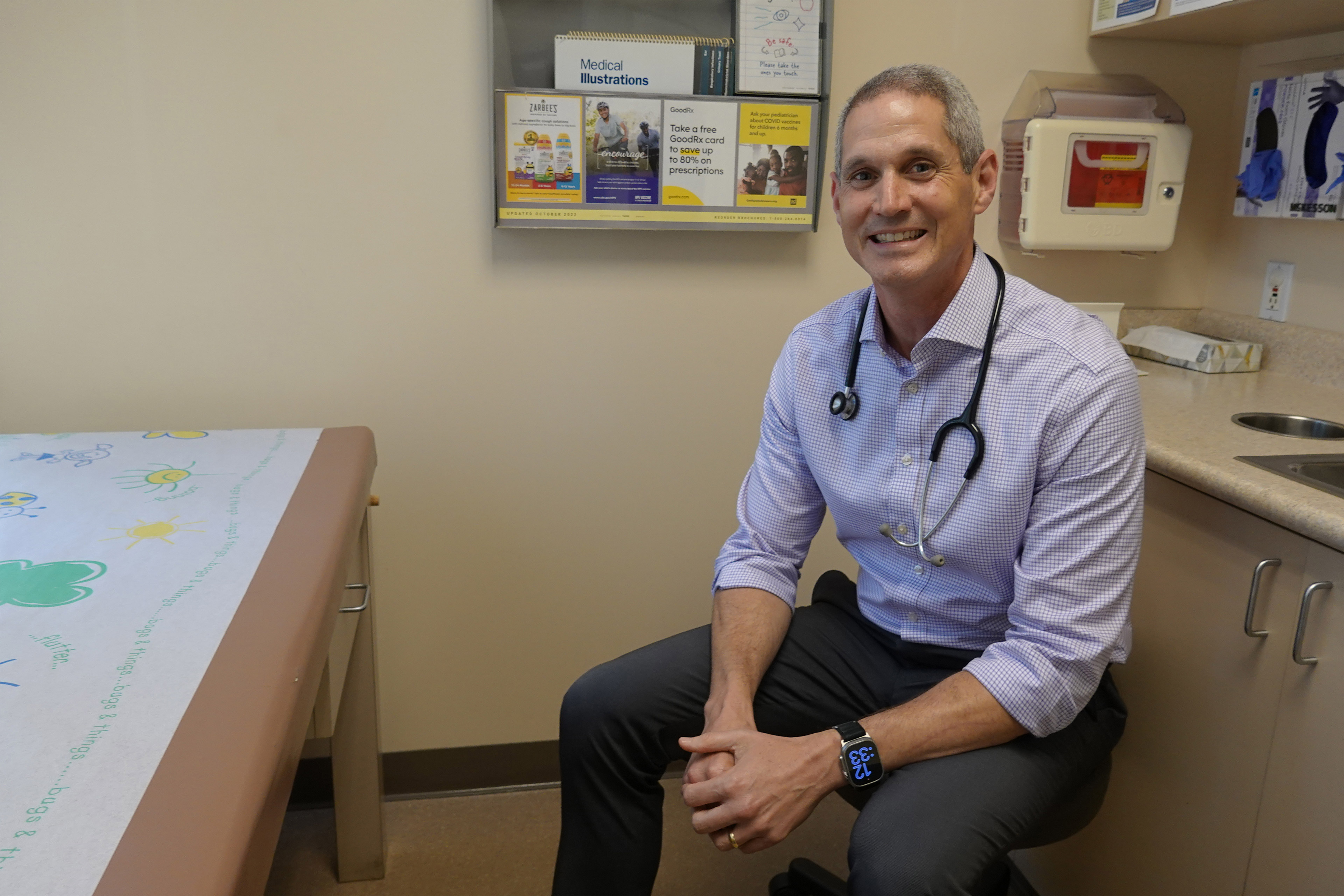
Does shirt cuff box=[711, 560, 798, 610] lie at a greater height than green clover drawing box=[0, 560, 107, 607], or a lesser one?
lesser

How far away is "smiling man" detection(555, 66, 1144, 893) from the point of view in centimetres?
125

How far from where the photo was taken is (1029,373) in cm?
131

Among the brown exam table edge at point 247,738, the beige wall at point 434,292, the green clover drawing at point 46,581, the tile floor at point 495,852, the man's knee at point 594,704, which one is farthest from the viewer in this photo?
the tile floor at point 495,852

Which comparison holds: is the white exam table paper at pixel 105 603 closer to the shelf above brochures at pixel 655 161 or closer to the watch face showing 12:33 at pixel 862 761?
the shelf above brochures at pixel 655 161

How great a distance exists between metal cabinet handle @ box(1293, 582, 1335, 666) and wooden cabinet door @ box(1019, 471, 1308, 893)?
0.03m

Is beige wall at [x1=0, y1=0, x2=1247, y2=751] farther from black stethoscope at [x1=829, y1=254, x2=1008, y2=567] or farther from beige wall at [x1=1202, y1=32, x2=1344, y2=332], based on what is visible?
black stethoscope at [x1=829, y1=254, x2=1008, y2=567]

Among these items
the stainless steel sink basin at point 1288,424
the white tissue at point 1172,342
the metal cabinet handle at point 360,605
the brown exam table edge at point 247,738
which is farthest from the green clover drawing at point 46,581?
the white tissue at point 1172,342

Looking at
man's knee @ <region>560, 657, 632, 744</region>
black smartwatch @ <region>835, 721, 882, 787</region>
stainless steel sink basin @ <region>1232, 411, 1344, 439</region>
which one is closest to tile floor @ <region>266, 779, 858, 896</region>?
man's knee @ <region>560, 657, 632, 744</region>

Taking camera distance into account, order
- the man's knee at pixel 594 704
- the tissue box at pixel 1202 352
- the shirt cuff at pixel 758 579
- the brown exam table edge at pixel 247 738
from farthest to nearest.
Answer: the tissue box at pixel 1202 352, the shirt cuff at pixel 758 579, the man's knee at pixel 594 704, the brown exam table edge at pixel 247 738

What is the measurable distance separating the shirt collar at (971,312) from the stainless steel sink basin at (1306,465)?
1.48 feet

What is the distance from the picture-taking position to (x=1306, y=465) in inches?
57.9

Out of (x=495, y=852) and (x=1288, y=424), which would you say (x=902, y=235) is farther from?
(x=495, y=852)

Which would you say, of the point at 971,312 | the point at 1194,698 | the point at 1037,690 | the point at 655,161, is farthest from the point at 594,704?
the point at 655,161

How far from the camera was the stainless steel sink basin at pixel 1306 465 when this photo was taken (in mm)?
1424
